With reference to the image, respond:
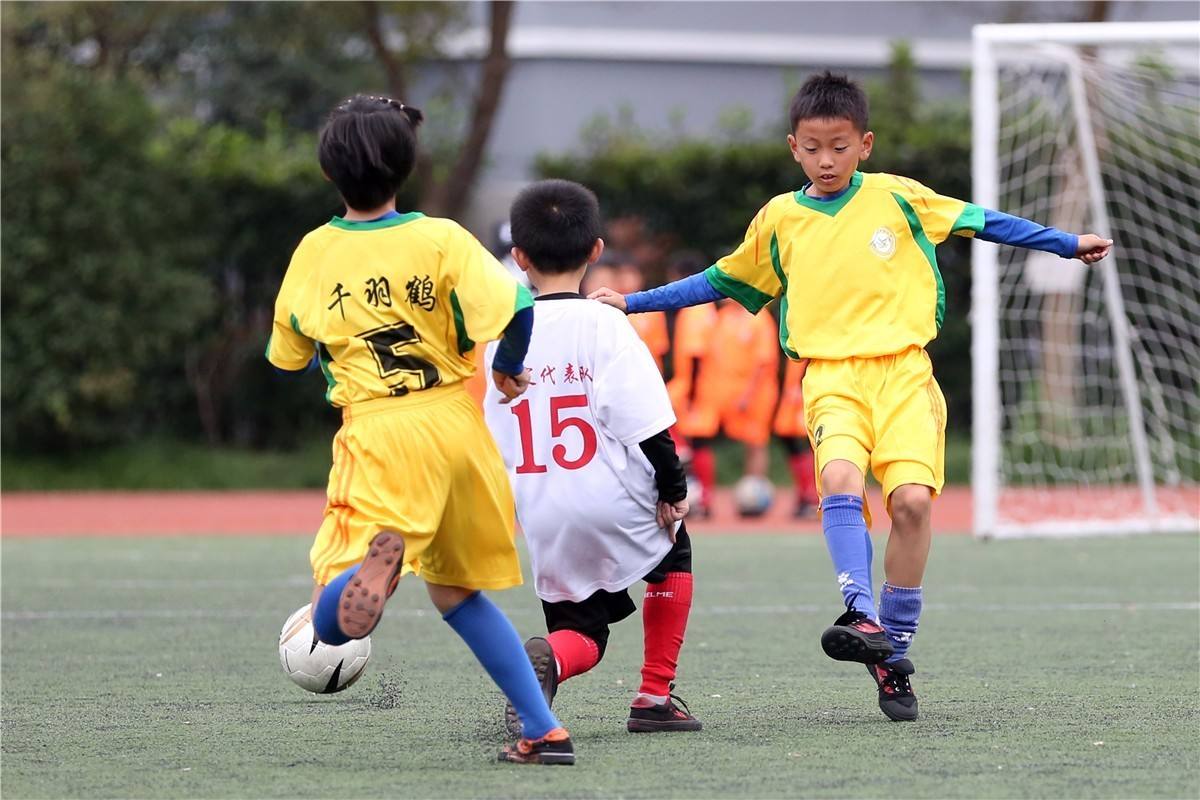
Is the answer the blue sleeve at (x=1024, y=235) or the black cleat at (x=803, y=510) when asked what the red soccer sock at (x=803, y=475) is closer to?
the black cleat at (x=803, y=510)

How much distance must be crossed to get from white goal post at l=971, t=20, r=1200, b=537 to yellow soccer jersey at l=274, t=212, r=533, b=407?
8.58m

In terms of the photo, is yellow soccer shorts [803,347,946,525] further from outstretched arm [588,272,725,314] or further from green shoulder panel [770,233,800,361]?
outstretched arm [588,272,725,314]

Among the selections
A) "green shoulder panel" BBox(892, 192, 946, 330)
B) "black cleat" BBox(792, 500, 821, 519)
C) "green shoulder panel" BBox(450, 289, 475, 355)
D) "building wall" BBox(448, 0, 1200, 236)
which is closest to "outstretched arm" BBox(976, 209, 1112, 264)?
"green shoulder panel" BBox(892, 192, 946, 330)

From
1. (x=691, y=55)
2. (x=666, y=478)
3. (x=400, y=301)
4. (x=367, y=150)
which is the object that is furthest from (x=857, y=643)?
(x=691, y=55)

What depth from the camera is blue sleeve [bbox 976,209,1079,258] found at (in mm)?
5172

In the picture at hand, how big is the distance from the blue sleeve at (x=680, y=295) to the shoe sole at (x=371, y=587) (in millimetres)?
1510

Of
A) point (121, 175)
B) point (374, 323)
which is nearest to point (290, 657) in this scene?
point (374, 323)

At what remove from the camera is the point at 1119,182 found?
47.2 ft

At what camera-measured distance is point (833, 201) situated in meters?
5.28

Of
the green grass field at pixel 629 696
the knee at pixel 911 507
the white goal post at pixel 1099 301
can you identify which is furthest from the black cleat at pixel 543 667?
the white goal post at pixel 1099 301

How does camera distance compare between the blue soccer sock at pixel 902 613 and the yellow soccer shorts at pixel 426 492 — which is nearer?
the yellow soccer shorts at pixel 426 492

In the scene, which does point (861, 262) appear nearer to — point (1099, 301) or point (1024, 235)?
point (1024, 235)

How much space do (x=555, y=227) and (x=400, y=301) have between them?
699 mm

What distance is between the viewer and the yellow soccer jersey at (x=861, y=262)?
5.18 m
